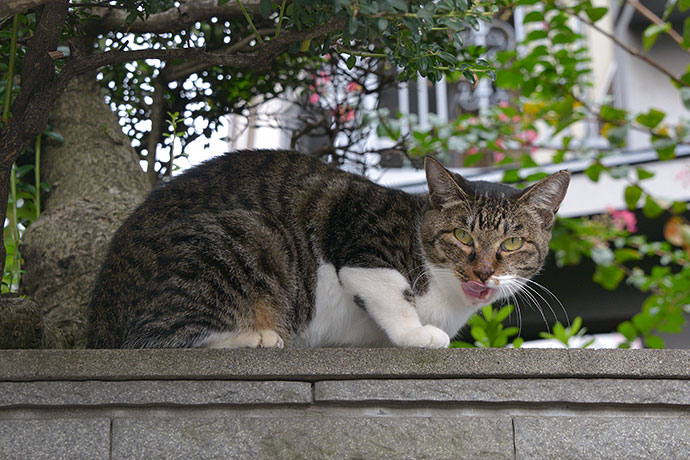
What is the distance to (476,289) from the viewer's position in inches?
73.9

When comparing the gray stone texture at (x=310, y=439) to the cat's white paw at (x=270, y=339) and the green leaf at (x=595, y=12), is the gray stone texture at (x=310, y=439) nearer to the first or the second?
the cat's white paw at (x=270, y=339)

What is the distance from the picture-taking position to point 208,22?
2395 millimetres

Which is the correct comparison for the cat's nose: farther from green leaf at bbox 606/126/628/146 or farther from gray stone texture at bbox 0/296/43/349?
green leaf at bbox 606/126/628/146

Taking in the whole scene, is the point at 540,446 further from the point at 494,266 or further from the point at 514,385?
the point at 494,266

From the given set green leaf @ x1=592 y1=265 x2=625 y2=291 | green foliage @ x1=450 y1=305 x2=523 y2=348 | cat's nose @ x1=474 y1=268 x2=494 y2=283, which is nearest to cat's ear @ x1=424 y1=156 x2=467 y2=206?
cat's nose @ x1=474 y1=268 x2=494 y2=283

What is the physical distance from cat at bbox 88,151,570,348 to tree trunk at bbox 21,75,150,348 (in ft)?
1.08

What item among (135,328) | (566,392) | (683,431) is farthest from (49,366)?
(683,431)

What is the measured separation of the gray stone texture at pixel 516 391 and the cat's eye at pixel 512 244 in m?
0.50

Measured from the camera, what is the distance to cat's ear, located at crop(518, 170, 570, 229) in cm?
194

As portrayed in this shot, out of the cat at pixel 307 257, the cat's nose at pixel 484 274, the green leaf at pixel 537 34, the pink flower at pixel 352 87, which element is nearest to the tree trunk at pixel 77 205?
the cat at pixel 307 257

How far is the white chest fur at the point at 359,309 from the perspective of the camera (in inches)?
75.2

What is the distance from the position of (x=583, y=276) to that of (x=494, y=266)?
145 inches

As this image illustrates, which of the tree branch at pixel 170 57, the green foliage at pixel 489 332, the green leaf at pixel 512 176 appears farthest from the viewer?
the green leaf at pixel 512 176

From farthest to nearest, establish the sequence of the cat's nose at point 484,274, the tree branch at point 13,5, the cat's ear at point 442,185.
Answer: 1. the cat's ear at point 442,185
2. the cat's nose at point 484,274
3. the tree branch at point 13,5
